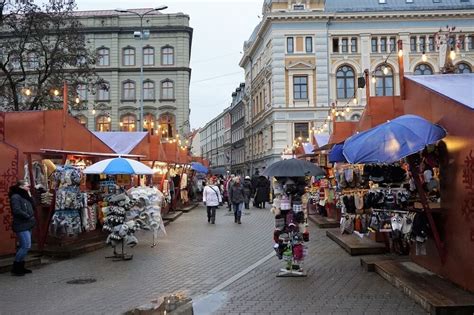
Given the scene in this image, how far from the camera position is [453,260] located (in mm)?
8062

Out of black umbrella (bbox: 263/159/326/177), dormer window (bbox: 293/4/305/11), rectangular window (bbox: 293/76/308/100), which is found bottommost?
black umbrella (bbox: 263/159/326/177)

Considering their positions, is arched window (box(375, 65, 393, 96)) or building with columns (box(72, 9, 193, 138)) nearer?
arched window (box(375, 65, 393, 96))

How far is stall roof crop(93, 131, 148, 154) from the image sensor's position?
21.4 metres

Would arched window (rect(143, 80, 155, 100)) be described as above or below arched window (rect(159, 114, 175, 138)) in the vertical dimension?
above

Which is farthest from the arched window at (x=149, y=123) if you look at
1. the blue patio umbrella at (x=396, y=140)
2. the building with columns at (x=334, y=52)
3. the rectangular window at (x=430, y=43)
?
the rectangular window at (x=430, y=43)

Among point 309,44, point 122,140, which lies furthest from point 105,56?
point 122,140

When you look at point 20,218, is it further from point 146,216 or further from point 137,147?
point 137,147

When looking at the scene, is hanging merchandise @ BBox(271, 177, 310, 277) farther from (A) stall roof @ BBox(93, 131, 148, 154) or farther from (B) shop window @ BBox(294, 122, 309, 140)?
(B) shop window @ BBox(294, 122, 309, 140)

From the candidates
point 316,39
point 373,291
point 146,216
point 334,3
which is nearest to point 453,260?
point 373,291

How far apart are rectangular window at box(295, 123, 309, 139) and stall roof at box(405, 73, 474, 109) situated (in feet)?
133

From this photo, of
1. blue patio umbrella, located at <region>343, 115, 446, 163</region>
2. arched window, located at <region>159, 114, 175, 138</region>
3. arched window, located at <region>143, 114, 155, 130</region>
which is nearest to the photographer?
blue patio umbrella, located at <region>343, 115, 446, 163</region>

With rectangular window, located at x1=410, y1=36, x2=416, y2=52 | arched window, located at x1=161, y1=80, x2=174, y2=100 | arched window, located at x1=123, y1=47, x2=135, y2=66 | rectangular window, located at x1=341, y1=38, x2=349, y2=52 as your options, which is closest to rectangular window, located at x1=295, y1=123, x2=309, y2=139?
rectangular window, located at x1=341, y1=38, x2=349, y2=52

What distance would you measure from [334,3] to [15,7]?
113ft

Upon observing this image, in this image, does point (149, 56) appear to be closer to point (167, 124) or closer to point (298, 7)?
point (167, 124)
